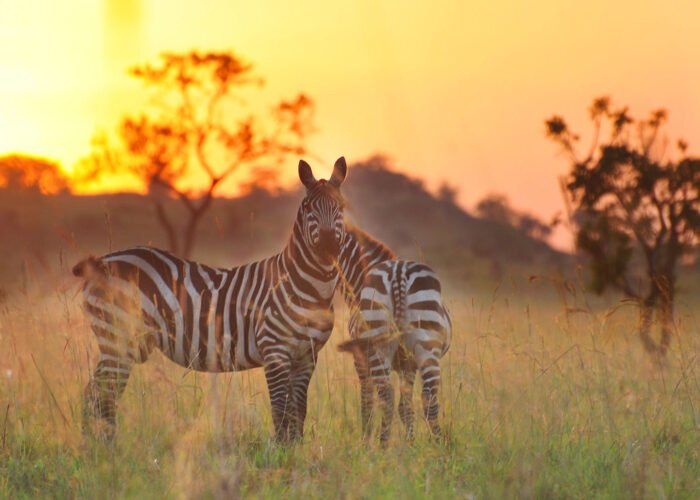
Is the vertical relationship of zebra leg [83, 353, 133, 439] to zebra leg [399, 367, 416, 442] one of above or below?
above

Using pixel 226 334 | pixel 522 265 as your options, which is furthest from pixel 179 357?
pixel 522 265

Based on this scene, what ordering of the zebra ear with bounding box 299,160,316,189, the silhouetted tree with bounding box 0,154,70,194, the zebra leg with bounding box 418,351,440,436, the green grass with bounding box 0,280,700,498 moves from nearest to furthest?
the green grass with bounding box 0,280,700,498, the zebra leg with bounding box 418,351,440,436, the zebra ear with bounding box 299,160,316,189, the silhouetted tree with bounding box 0,154,70,194

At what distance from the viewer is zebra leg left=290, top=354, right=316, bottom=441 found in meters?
7.31

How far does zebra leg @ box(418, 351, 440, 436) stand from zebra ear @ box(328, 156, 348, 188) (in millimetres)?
1522

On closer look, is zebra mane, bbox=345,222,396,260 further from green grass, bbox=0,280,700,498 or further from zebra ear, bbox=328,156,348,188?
green grass, bbox=0,280,700,498

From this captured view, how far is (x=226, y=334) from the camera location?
776 cm

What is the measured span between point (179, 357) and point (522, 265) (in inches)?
1802

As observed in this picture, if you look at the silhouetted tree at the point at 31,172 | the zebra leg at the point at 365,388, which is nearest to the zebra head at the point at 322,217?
the zebra leg at the point at 365,388

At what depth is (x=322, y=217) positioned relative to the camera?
749 cm

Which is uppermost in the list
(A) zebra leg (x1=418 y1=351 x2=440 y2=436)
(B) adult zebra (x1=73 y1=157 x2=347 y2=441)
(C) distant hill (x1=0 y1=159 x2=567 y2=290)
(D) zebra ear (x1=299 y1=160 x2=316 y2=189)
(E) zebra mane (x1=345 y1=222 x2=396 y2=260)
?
(C) distant hill (x1=0 y1=159 x2=567 y2=290)

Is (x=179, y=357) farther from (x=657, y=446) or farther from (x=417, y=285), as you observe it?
(x=657, y=446)

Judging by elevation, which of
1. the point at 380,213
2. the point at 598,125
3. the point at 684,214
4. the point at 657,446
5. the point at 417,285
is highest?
the point at 380,213

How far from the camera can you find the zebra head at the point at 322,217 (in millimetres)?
7496

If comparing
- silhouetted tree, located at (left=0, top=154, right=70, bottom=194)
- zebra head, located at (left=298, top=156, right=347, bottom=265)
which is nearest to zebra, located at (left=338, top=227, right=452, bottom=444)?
zebra head, located at (left=298, top=156, right=347, bottom=265)
